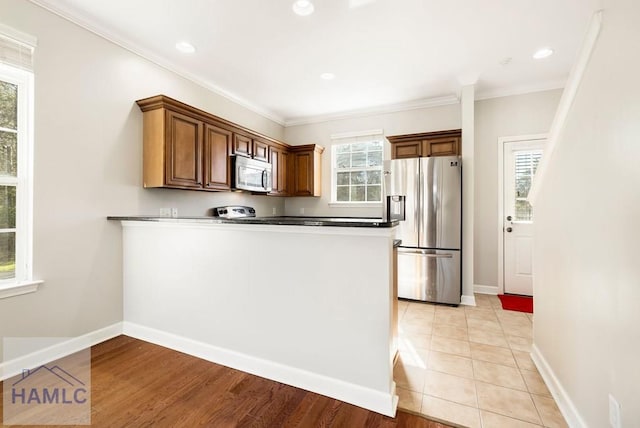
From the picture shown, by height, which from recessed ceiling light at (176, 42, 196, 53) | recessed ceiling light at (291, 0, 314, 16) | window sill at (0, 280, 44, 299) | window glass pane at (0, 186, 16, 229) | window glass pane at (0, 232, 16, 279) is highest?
recessed ceiling light at (176, 42, 196, 53)

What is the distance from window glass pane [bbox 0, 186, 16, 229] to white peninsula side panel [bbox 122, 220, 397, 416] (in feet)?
2.58

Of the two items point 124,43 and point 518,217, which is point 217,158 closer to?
point 124,43

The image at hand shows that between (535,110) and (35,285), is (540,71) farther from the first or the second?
(35,285)

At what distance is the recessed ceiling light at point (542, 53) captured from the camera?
298cm

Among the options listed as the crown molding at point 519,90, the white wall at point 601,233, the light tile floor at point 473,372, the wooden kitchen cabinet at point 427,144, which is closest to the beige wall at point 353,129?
the crown molding at point 519,90

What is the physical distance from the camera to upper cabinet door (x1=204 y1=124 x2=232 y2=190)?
3225 millimetres

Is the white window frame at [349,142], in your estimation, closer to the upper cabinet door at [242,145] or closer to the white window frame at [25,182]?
the upper cabinet door at [242,145]

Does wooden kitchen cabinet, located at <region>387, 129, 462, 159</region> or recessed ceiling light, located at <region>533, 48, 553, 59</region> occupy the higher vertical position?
recessed ceiling light, located at <region>533, 48, 553, 59</region>

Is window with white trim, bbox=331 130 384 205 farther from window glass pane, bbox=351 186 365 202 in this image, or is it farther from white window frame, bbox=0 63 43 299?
white window frame, bbox=0 63 43 299

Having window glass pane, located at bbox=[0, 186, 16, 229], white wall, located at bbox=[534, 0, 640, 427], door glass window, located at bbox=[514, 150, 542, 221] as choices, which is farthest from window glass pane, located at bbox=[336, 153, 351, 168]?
window glass pane, located at bbox=[0, 186, 16, 229]

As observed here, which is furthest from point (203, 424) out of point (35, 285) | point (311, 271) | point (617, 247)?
point (617, 247)

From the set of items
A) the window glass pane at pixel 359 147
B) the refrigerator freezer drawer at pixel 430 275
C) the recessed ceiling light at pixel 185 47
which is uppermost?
the recessed ceiling light at pixel 185 47

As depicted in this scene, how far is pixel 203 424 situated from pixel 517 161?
4646mm

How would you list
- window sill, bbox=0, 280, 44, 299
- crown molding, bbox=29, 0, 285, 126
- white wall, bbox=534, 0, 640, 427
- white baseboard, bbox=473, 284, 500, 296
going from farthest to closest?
white baseboard, bbox=473, 284, 500, 296 < crown molding, bbox=29, 0, 285, 126 < window sill, bbox=0, 280, 44, 299 < white wall, bbox=534, 0, 640, 427
